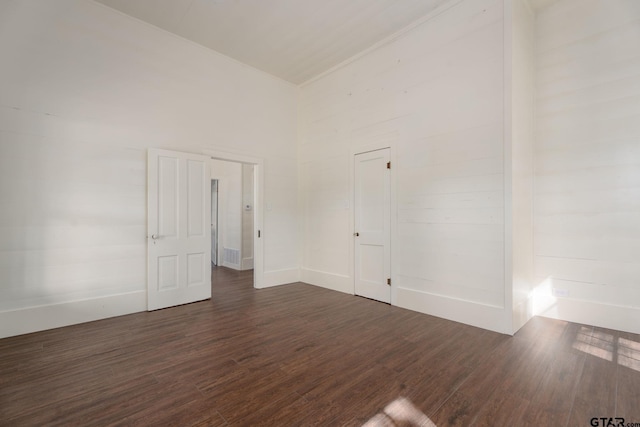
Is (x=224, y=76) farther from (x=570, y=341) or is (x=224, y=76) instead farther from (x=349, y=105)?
(x=570, y=341)

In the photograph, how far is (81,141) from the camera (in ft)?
11.6

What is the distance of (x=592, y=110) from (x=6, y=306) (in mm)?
7027

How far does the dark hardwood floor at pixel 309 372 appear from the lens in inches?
74.2

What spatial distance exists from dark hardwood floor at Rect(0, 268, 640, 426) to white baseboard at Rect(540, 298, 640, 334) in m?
0.13

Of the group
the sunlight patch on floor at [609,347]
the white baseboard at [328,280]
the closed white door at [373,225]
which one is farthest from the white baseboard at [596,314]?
the white baseboard at [328,280]

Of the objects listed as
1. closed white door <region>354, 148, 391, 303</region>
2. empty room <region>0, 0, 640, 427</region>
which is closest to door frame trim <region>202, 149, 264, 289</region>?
empty room <region>0, 0, 640, 427</region>

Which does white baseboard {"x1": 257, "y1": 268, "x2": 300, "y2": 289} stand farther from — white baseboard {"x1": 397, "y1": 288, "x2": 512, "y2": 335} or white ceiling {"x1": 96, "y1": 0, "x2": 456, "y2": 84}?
white ceiling {"x1": 96, "y1": 0, "x2": 456, "y2": 84}

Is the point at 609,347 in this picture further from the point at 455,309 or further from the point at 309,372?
the point at 309,372

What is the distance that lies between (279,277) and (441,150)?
11.7ft

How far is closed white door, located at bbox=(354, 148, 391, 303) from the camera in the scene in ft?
14.2

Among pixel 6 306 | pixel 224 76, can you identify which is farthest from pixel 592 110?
pixel 6 306

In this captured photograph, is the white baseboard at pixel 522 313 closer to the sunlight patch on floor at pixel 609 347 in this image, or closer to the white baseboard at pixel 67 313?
the sunlight patch on floor at pixel 609 347

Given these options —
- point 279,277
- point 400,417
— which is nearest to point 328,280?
point 279,277

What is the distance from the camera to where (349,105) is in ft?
16.2
